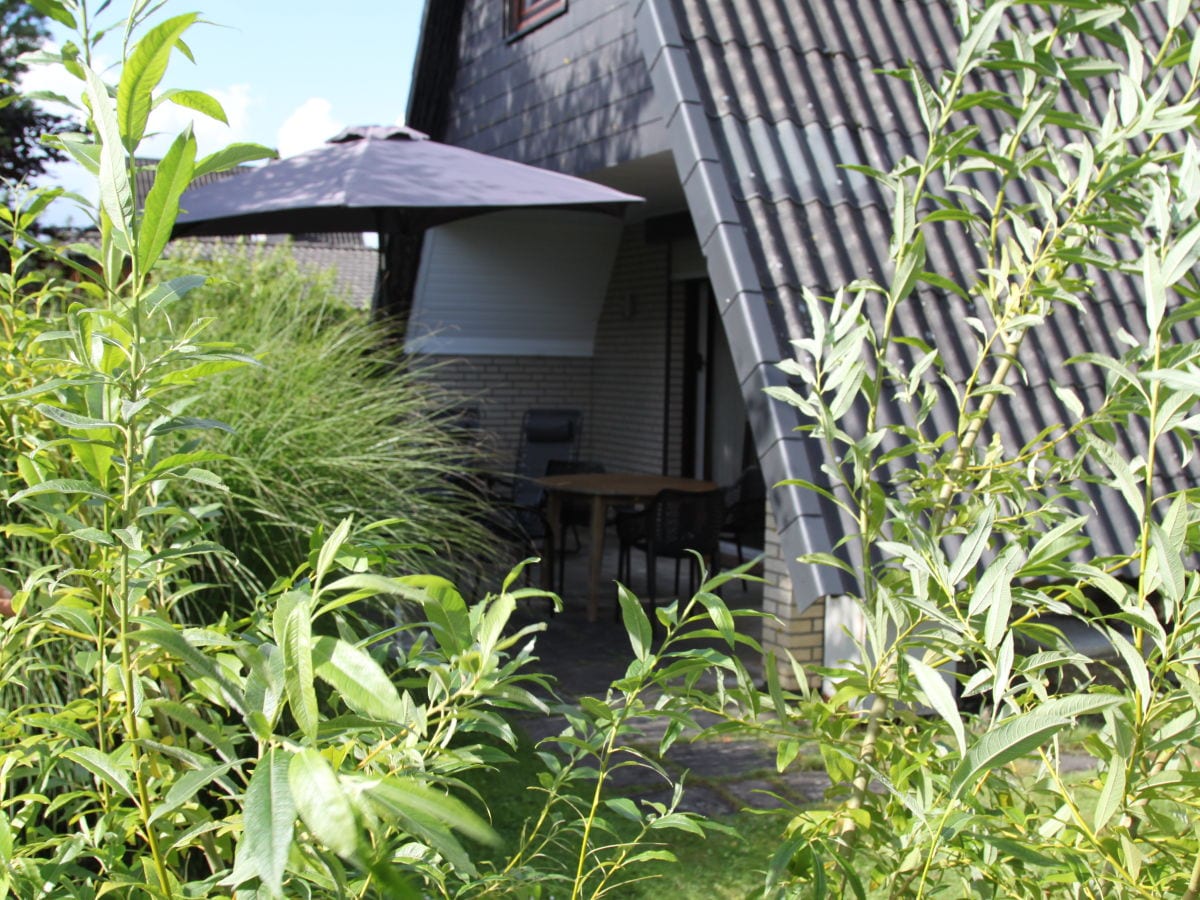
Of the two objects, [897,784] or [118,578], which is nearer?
[118,578]

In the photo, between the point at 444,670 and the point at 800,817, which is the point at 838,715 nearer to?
the point at 800,817

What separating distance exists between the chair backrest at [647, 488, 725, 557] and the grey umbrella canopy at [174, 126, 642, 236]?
2.14 meters

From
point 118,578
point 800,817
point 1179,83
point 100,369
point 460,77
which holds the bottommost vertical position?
point 800,817

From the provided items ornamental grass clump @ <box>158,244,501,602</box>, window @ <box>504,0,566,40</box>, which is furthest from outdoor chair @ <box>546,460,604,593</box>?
window @ <box>504,0,566,40</box>

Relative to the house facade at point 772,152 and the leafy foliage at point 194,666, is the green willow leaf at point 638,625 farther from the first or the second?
the house facade at point 772,152

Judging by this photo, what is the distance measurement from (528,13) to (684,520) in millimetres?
5357

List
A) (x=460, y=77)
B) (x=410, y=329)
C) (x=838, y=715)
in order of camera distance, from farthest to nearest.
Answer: (x=460, y=77)
(x=410, y=329)
(x=838, y=715)

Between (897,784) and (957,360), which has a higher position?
(957,360)

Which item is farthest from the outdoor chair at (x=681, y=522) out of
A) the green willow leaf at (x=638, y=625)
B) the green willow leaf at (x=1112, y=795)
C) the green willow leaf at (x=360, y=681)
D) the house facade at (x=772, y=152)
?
the green willow leaf at (x=360, y=681)

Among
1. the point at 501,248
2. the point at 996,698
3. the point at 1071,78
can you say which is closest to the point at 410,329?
the point at 501,248

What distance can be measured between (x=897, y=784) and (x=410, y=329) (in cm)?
890

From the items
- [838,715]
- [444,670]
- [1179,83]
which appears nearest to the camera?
[444,670]

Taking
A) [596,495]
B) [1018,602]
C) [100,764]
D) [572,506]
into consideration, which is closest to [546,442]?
[572,506]

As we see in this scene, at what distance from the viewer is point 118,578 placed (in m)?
1.18
